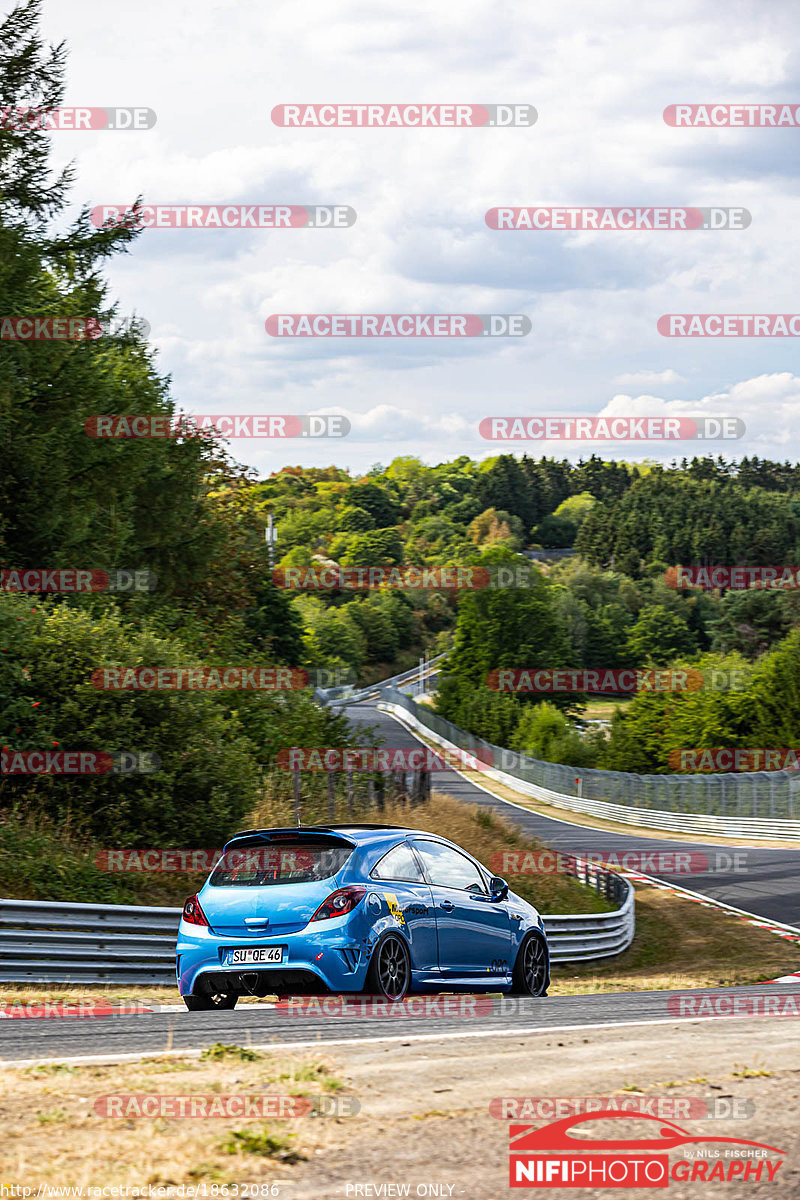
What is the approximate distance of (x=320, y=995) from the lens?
350 inches

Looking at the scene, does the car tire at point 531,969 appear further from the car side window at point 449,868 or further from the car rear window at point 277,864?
the car rear window at point 277,864

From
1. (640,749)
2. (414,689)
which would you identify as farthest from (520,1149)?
(414,689)

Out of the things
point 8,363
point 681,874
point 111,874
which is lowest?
point 681,874

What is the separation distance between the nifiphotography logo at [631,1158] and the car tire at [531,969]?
6.82 metres

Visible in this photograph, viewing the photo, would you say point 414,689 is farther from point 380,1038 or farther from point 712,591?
point 380,1038

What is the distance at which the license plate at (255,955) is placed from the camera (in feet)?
29.4

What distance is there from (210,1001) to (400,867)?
68.3 inches

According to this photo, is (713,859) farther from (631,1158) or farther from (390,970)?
(631,1158)

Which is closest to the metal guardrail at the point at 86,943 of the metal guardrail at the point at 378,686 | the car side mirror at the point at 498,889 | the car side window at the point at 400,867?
the car side window at the point at 400,867

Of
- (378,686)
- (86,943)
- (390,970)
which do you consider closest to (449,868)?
(390,970)

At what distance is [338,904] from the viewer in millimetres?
8945

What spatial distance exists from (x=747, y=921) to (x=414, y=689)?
106 m

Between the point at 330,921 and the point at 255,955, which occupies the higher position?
the point at 330,921

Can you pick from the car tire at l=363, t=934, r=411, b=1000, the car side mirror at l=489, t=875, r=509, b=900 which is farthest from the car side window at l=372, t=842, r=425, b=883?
the car side mirror at l=489, t=875, r=509, b=900
